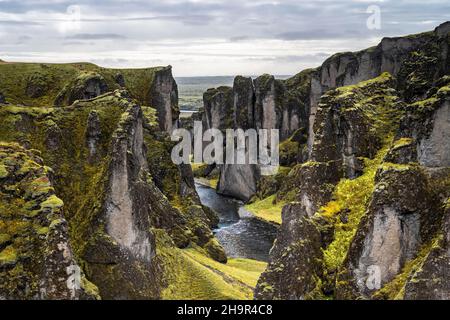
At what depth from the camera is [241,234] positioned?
101375 mm

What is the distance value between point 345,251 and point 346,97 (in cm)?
1782

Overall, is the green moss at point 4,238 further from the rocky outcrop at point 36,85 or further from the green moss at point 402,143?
the rocky outcrop at point 36,85

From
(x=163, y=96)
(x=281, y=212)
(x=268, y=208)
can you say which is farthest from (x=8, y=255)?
(x=268, y=208)

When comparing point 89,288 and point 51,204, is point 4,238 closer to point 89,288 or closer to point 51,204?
point 51,204

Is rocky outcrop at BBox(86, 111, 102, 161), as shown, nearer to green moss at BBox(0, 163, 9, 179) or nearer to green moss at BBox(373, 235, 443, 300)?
green moss at BBox(0, 163, 9, 179)

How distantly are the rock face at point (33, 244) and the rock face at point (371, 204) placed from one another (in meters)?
16.6

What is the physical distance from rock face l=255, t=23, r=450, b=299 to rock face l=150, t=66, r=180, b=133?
188 ft

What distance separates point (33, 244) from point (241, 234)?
63955mm

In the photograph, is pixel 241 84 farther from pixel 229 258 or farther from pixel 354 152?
pixel 354 152

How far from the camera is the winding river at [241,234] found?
297ft

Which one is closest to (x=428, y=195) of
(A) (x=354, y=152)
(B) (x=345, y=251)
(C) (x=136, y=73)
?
(B) (x=345, y=251)

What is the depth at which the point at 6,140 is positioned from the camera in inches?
2098

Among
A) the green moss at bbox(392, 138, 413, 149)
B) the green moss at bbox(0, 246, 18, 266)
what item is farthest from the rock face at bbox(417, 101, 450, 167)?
the green moss at bbox(0, 246, 18, 266)

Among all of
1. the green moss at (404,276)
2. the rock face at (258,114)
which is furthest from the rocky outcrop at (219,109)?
the green moss at (404,276)
